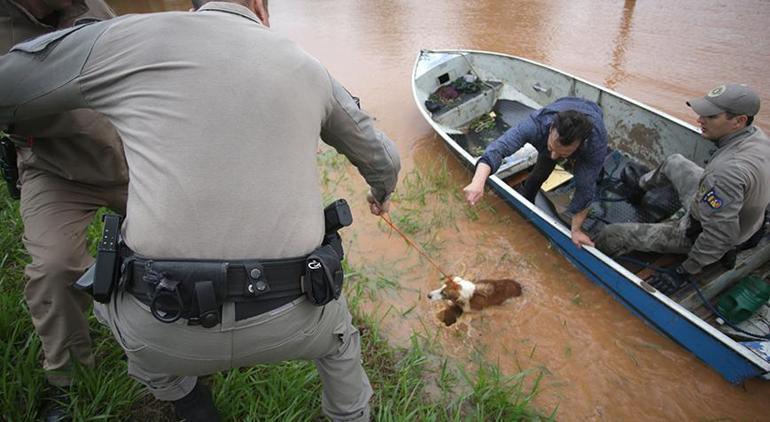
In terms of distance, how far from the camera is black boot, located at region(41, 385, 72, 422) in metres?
2.30

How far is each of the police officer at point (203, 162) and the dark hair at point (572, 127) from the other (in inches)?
90.1

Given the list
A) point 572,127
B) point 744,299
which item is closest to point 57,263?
point 572,127

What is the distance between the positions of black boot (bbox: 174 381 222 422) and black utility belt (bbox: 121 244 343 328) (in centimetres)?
85

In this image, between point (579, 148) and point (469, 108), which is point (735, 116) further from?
point (469, 108)

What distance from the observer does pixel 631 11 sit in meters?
9.69

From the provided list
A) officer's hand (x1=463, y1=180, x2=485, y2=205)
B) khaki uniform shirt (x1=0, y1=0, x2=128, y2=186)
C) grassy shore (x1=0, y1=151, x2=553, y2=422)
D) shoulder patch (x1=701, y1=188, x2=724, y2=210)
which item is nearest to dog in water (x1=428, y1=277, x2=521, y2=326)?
grassy shore (x1=0, y1=151, x2=553, y2=422)

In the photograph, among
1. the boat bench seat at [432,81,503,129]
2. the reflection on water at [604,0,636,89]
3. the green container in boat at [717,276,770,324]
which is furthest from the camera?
the reflection on water at [604,0,636,89]

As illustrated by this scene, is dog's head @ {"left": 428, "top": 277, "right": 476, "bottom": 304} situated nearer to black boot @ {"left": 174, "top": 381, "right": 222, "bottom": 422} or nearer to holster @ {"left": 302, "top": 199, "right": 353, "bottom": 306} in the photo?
black boot @ {"left": 174, "top": 381, "right": 222, "bottom": 422}

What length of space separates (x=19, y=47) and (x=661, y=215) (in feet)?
16.1

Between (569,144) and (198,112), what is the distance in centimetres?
279

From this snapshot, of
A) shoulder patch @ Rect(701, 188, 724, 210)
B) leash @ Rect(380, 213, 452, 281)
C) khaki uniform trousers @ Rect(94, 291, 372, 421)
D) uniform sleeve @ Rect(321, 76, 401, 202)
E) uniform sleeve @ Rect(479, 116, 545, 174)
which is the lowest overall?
leash @ Rect(380, 213, 452, 281)

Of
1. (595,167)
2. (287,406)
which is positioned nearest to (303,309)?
(287,406)

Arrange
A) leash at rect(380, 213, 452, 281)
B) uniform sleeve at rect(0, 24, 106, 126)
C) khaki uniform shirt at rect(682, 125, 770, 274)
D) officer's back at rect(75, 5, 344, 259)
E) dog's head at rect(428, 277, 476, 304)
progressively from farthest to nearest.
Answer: leash at rect(380, 213, 452, 281) → dog's head at rect(428, 277, 476, 304) → khaki uniform shirt at rect(682, 125, 770, 274) → uniform sleeve at rect(0, 24, 106, 126) → officer's back at rect(75, 5, 344, 259)

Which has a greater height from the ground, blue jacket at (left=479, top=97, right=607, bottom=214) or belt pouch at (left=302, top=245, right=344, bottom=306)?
belt pouch at (left=302, top=245, right=344, bottom=306)
